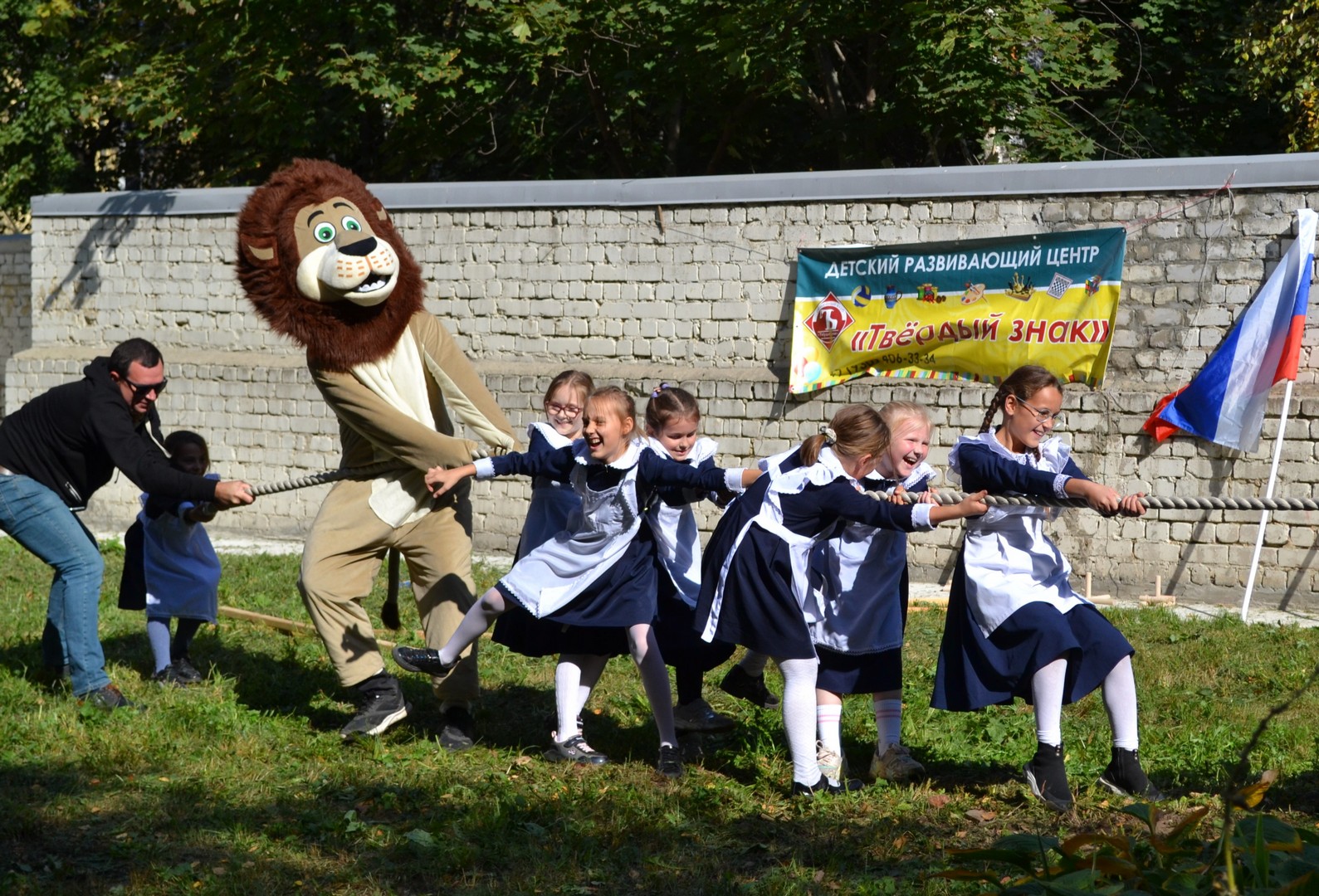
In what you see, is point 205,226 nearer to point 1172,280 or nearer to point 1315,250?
point 1172,280

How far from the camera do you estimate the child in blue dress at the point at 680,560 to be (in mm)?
5672

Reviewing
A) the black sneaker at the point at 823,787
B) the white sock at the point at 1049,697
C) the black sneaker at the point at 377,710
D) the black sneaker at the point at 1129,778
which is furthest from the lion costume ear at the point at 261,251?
the black sneaker at the point at 1129,778

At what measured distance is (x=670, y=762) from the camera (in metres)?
5.40

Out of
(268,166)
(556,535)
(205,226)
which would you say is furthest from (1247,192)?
(268,166)

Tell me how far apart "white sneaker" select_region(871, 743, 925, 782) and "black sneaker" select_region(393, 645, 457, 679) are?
5.63ft

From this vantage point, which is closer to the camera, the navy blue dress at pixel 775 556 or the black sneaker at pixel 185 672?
the navy blue dress at pixel 775 556

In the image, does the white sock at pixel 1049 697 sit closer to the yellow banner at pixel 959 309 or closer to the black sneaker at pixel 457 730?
the black sneaker at pixel 457 730

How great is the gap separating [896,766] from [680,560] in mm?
1180

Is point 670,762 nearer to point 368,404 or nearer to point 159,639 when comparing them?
point 368,404

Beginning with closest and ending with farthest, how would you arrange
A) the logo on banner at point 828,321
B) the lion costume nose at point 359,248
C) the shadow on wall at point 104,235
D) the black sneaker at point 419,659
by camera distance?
the black sneaker at point 419,659
the lion costume nose at point 359,248
the logo on banner at point 828,321
the shadow on wall at point 104,235

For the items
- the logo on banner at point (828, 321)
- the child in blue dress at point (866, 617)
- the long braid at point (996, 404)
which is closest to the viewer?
the long braid at point (996, 404)

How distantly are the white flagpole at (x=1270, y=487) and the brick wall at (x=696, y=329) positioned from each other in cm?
11

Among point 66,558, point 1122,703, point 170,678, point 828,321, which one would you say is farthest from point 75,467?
point 828,321

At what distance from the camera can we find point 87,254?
1398 cm
